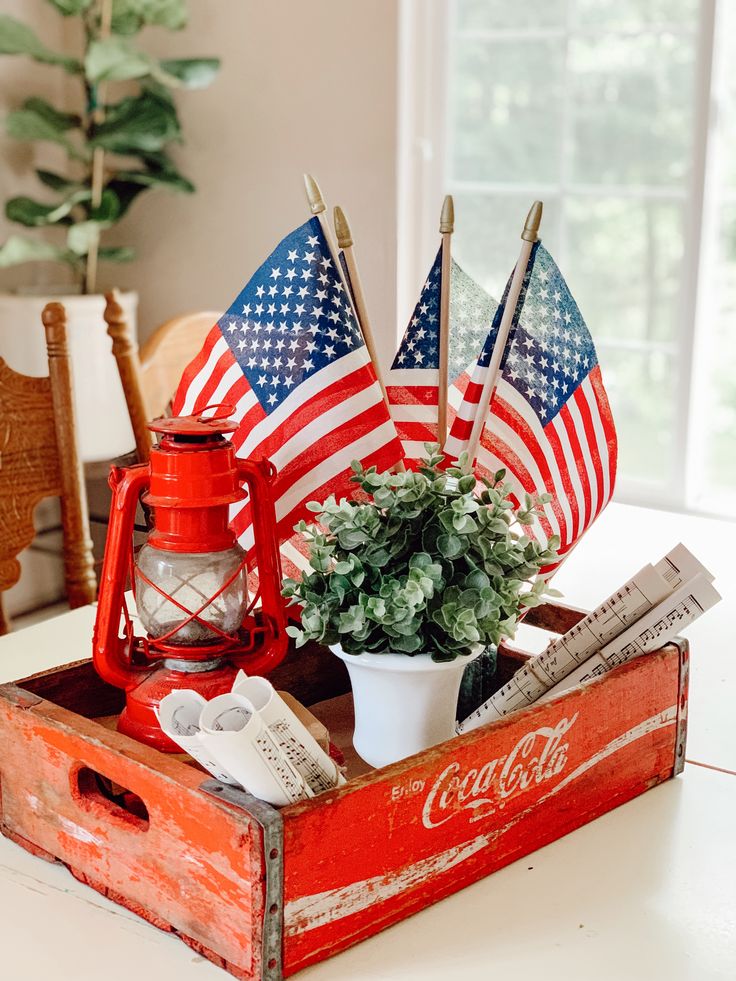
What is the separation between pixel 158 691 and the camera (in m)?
0.90

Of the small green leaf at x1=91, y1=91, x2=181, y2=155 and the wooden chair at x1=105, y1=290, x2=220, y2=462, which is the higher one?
the small green leaf at x1=91, y1=91, x2=181, y2=155

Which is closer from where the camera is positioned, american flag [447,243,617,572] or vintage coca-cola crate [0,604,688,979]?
vintage coca-cola crate [0,604,688,979]

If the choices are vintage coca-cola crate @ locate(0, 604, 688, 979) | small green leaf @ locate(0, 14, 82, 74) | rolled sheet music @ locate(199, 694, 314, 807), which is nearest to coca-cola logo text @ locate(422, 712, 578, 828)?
vintage coca-cola crate @ locate(0, 604, 688, 979)

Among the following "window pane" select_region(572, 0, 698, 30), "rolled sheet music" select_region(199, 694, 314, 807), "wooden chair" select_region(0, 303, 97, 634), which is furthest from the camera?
"window pane" select_region(572, 0, 698, 30)

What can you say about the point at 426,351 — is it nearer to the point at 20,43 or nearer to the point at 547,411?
the point at 547,411

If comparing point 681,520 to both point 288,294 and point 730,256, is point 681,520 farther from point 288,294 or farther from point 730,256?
point 288,294

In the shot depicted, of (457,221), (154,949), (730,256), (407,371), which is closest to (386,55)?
(457,221)

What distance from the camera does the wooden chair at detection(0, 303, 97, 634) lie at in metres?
1.69

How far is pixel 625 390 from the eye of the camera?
9.23 feet

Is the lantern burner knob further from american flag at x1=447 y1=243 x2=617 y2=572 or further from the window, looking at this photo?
the window

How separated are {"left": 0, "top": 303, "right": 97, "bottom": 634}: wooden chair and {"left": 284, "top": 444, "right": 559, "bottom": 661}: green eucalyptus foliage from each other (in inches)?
35.8

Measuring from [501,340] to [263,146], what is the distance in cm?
202

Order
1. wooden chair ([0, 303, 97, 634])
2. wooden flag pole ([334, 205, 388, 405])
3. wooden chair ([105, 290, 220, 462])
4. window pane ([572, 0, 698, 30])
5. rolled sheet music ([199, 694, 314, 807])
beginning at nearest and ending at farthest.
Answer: rolled sheet music ([199, 694, 314, 807])
wooden flag pole ([334, 205, 388, 405])
wooden chair ([0, 303, 97, 634])
wooden chair ([105, 290, 220, 462])
window pane ([572, 0, 698, 30])

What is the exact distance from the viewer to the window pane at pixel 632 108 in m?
2.57
